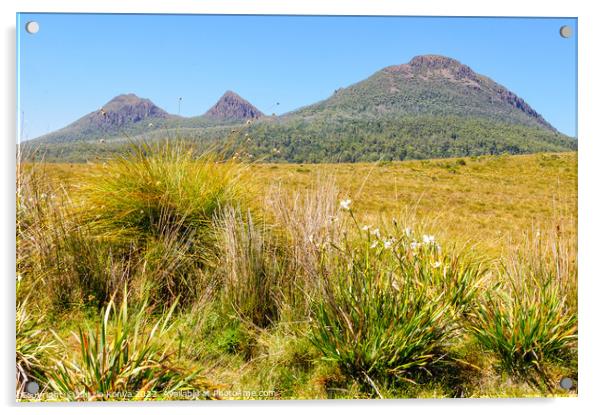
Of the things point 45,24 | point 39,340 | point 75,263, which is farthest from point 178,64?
point 39,340

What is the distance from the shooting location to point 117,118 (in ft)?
12.0

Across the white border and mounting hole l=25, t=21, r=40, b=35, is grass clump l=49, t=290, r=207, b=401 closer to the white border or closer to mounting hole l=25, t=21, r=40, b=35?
the white border

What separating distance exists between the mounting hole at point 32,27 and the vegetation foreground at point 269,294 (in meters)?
0.78

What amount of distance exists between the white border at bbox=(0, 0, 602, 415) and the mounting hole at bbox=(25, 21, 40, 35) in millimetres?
82

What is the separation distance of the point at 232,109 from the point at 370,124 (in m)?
1.05

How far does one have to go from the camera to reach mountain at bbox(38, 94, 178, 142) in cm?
362

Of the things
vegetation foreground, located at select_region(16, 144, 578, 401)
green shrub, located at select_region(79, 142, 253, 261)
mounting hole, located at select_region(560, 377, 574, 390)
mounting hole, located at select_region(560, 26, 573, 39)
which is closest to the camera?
vegetation foreground, located at select_region(16, 144, 578, 401)

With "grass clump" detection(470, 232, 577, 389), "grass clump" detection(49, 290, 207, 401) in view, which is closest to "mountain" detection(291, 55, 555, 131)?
"grass clump" detection(470, 232, 577, 389)

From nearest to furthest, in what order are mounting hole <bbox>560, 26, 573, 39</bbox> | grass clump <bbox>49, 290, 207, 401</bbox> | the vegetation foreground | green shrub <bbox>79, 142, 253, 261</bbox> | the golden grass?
1. grass clump <bbox>49, 290, 207, 401</bbox>
2. the vegetation foreground
3. mounting hole <bbox>560, 26, 573, 39</bbox>
4. the golden grass
5. green shrub <bbox>79, 142, 253, 261</bbox>

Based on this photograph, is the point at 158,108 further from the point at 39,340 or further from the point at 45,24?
the point at 39,340

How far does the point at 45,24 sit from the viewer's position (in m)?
3.27
